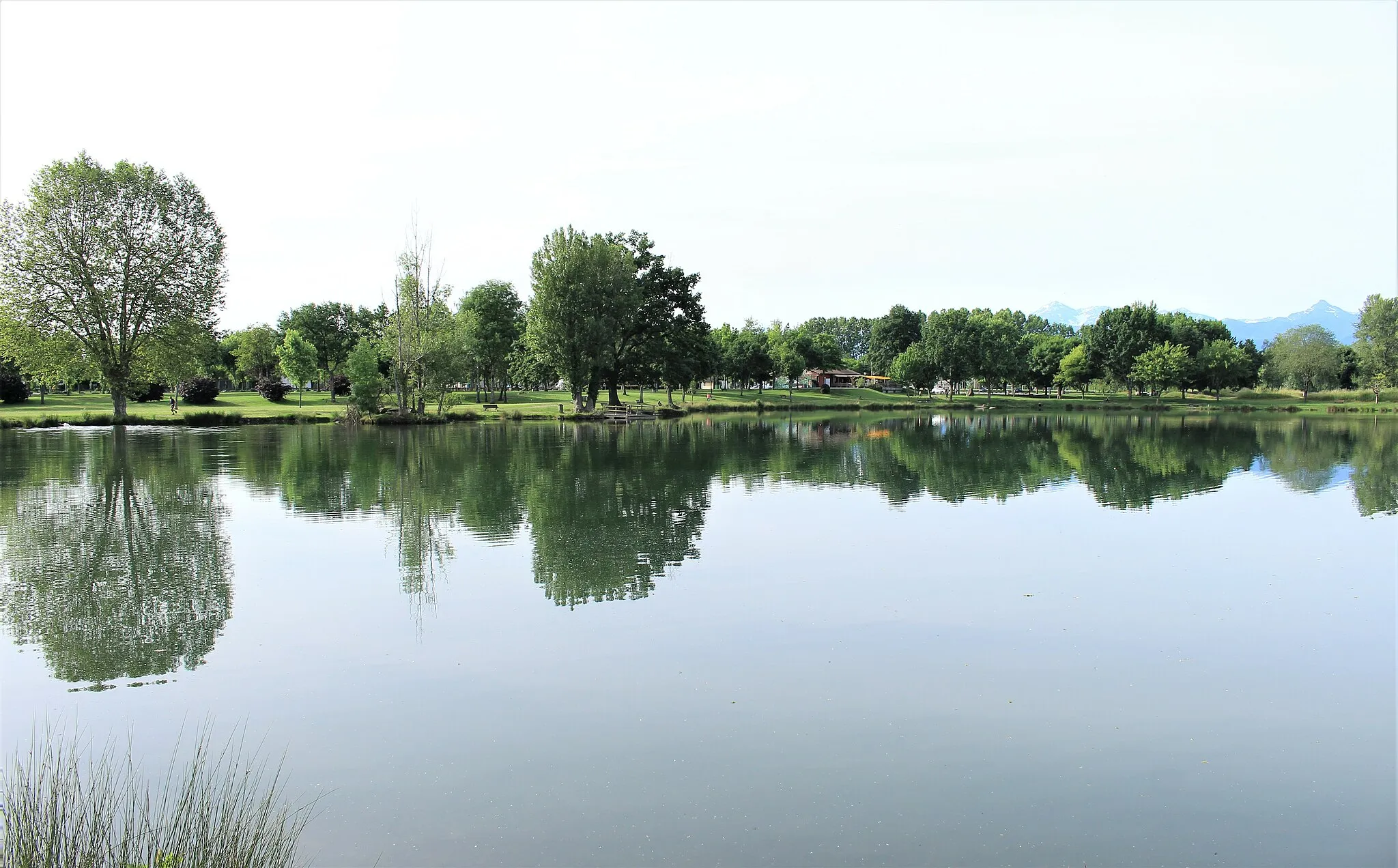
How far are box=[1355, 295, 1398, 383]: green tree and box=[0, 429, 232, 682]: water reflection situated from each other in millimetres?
115898

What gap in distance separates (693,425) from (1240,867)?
57.4 metres

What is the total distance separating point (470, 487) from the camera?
26797 millimetres

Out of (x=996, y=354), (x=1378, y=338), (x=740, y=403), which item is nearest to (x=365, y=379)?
(x=740, y=403)

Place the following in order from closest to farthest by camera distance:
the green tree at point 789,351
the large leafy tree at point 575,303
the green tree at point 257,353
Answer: the large leafy tree at point 575,303
the green tree at point 257,353
the green tree at point 789,351

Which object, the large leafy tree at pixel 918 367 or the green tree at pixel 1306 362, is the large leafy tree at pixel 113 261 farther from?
the green tree at pixel 1306 362

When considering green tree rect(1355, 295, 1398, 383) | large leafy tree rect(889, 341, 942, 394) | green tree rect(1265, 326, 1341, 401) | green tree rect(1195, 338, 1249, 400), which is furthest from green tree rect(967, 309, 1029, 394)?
green tree rect(1355, 295, 1398, 383)

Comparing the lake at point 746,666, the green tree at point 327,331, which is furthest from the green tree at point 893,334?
the lake at point 746,666

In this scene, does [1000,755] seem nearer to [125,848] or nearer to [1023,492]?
[125,848]

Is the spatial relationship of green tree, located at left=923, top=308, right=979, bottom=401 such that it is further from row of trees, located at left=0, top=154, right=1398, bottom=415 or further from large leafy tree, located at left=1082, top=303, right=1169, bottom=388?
large leafy tree, located at left=1082, top=303, right=1169, bottom=388

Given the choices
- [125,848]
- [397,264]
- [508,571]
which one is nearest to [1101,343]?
[397,264]

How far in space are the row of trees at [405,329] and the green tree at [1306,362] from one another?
0.80ft

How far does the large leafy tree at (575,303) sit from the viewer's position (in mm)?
67438

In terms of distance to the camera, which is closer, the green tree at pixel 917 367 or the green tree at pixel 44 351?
the green tree at pixel 44 351

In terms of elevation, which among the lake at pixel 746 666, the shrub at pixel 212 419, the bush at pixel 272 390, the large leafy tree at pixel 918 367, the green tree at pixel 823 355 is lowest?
the lake at pixel 746 666
